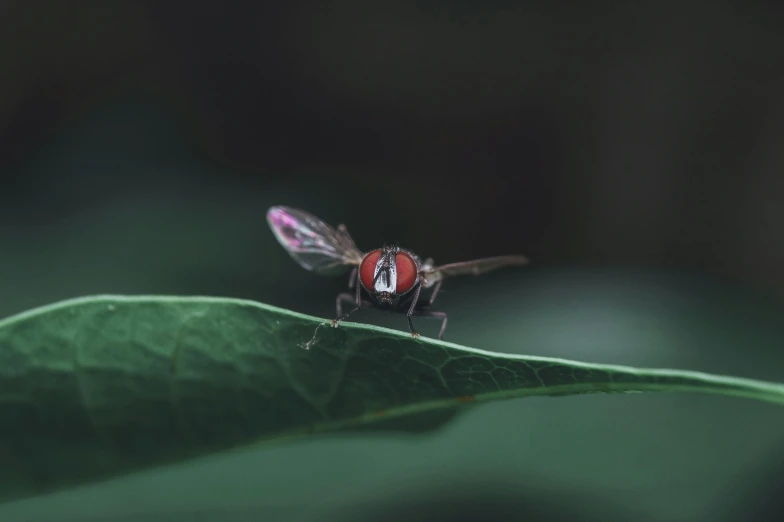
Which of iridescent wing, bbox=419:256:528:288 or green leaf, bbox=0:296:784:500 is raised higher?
iridescent wing, bbox=419:256:528:288

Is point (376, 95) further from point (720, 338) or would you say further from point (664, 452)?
point (664, 452)

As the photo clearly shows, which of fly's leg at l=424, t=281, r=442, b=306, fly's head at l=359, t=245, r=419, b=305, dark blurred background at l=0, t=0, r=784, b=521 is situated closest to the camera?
dark blurred background at l=0, t=0, r=784, b=521

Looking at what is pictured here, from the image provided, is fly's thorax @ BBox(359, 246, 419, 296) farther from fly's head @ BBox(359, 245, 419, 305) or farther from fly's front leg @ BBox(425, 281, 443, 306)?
fly's front leg @ BBox(425, 281, 443, 306)

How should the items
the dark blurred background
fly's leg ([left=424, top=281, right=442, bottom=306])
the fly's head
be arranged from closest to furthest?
the dark blurred background
the fly's head
fly's leg ([left=424, top=281, right=442, bottom=306])

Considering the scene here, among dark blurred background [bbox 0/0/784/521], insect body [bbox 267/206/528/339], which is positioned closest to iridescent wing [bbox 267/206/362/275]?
insect body [bbox 267/206/528/339]

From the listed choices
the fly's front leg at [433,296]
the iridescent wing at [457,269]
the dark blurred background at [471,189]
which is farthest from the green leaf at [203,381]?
the fly's front leg at [433,296]
